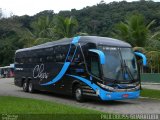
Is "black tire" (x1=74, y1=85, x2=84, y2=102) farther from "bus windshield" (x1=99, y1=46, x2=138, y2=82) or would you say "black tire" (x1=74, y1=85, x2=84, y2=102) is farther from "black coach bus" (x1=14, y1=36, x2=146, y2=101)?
"bus windshield" (x1=99, y1=46, x2=138, y2=82)

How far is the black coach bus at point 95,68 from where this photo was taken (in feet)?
57.6

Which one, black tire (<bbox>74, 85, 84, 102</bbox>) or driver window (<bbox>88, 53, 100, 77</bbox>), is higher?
driver window (<bbox>88, 53, 100, 77</bbox>)

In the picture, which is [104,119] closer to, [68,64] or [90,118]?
[90,118]

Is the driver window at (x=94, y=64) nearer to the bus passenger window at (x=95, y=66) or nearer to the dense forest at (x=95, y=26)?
the bus passenger window at (x=95, y=66)

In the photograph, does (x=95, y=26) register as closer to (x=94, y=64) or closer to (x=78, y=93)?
(x=78, y=93)

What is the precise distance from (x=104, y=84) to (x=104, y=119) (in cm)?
661

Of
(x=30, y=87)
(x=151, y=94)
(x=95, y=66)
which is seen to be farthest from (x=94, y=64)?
(x=30, y=87)

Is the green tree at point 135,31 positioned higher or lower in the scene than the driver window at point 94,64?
higher

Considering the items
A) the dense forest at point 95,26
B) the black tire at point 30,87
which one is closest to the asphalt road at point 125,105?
the black tire at point 30,87

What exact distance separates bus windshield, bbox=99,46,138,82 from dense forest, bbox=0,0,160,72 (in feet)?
47.1

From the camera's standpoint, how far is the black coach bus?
57.6 ft

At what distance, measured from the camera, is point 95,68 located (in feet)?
58.9

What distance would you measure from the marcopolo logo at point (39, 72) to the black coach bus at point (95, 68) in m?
1.47

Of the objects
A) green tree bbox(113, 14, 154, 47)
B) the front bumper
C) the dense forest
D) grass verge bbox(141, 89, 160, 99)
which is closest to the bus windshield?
the front bumper
